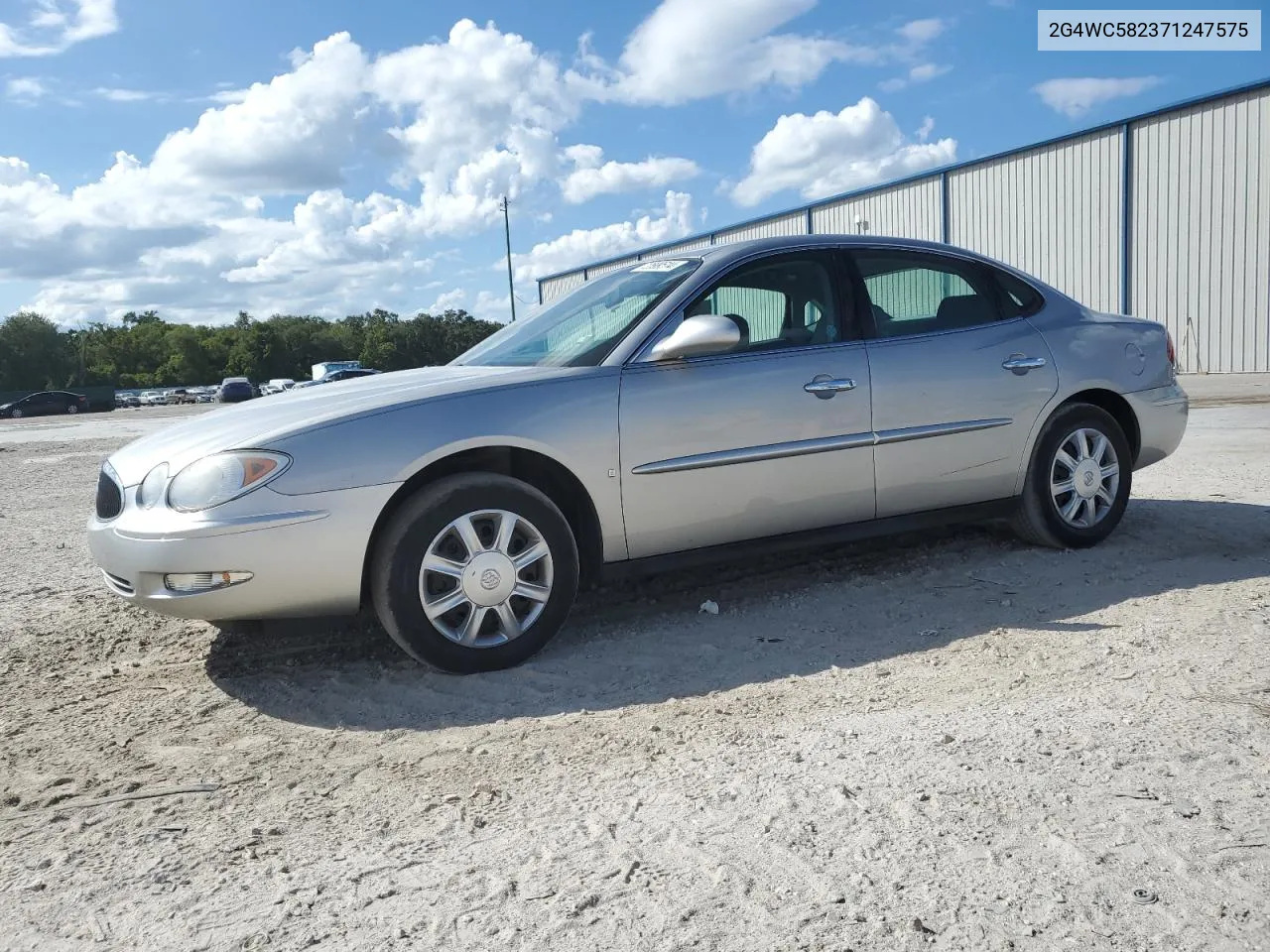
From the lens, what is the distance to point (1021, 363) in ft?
15.6

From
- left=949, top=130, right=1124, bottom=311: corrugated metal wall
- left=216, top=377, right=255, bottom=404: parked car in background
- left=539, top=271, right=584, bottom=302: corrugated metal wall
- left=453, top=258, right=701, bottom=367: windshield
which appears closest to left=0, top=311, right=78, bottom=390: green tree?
left=216, top=377, right=255, bottom=404: parked car in background

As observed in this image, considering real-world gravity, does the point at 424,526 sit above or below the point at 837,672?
above

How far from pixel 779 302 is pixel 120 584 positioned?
289cm

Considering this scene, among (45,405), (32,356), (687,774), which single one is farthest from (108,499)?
(32,356)

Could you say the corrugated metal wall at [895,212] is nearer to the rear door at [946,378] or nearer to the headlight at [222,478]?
the rear door at [946,378]

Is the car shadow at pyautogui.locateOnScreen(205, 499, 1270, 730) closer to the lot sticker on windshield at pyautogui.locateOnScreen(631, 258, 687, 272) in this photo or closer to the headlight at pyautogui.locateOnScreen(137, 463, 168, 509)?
the headlight at pyautogui.locateOnScreen(137, 463, 168, 509)

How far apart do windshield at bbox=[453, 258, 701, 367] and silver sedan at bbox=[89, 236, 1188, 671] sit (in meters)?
0.02

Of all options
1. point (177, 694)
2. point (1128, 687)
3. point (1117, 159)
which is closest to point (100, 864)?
point (177, 694)

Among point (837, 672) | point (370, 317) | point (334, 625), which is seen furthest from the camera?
point (370, 317)

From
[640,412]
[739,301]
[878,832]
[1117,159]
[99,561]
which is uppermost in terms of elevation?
[1117,159]

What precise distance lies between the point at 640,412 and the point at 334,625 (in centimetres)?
163

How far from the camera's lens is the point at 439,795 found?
2.62m

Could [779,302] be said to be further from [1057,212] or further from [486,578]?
[1057,212]

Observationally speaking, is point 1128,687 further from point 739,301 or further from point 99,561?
point 99,561
